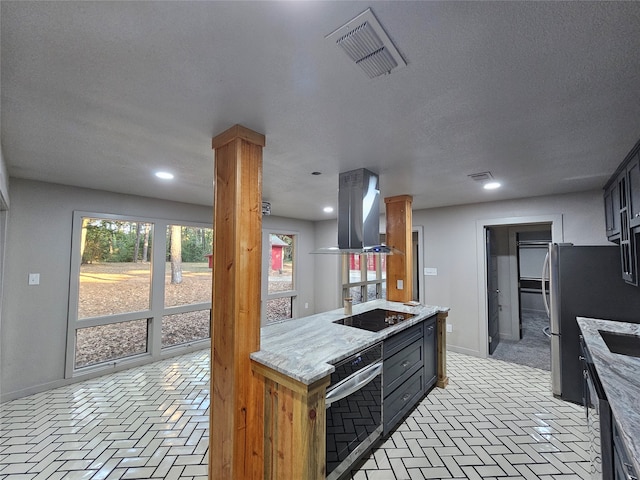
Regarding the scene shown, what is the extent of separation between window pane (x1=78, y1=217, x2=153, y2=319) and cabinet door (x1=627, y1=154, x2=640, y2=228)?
5.14 m

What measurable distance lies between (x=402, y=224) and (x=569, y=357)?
7.34 ft

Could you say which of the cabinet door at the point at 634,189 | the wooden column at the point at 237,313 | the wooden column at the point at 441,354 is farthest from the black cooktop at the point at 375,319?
the cabinet door at the point at 634,189

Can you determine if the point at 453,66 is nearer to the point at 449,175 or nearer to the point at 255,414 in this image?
the point at 449,175

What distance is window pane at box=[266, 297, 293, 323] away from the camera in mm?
5840

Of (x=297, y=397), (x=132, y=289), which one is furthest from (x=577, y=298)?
(x=132, y=289)

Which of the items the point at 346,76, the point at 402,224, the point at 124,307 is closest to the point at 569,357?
the point at 402,224

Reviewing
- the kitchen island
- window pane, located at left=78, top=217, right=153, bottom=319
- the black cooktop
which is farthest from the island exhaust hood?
window pane, located at left=78, top=217, right=153, bottom=319

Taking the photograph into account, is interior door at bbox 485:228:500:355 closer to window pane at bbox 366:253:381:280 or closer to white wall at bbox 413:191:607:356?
white wall at bbox 413:191:607:356

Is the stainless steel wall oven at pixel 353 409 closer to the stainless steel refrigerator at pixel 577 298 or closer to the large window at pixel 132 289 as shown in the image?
the stainless steel refrigerator at pixel 577 298

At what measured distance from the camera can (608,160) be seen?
2.33 metres

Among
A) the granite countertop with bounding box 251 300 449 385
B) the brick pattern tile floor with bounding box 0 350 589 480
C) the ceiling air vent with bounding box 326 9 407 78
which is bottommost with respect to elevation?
the brick pattern tile floor with bounding box 0 350 589 480

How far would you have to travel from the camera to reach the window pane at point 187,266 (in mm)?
4125

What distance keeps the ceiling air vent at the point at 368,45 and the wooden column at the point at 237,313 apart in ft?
2.97

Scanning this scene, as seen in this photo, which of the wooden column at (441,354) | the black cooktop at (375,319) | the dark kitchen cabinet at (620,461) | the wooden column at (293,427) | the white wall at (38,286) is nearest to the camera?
the dark kitchen cabinet at (620,461)
